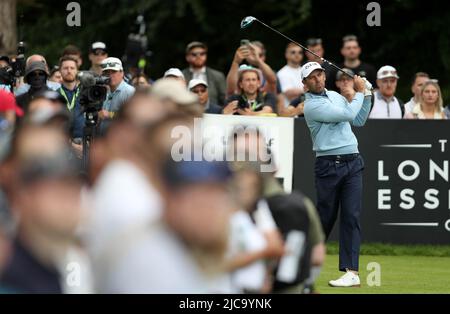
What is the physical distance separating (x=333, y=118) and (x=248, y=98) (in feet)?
12.1

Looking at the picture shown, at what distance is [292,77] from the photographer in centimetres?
1961

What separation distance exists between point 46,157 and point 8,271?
559mm

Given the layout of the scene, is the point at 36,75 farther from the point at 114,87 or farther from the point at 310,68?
the point at 310,68

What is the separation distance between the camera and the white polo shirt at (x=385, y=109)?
732 inches

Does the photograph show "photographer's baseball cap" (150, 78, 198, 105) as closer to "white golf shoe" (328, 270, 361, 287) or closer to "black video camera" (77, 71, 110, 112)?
"white golf shoe" (328, 270, 361, 287)

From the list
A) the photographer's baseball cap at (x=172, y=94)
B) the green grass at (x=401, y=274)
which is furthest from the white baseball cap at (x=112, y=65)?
the photographer's baseball cap at (x=172, y=94)

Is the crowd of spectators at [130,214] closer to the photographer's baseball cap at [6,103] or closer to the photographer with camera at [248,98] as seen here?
the photographer's baseball cap at [6,103]

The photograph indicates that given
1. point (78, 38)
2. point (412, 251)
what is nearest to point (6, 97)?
point (412, 251)

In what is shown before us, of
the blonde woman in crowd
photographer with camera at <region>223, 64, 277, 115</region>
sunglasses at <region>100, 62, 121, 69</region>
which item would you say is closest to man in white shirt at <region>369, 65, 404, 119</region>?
the blonde woman in crowd

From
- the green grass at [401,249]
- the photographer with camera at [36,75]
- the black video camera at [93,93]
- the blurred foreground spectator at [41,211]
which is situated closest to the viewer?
the blurred foreground spectator at [41,211]

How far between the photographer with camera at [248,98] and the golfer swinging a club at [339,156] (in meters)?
3.10

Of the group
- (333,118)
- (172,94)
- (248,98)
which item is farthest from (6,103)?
(248,98)

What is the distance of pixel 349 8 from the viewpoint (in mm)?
25109

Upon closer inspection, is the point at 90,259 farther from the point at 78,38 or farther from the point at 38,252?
the point at 78,38
